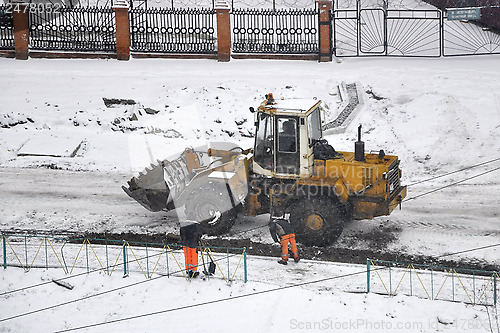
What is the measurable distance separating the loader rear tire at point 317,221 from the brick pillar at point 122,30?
12.7 meters

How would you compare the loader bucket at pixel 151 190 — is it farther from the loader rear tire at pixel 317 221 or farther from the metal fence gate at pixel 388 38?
the metal fence gate at pixel 388 38

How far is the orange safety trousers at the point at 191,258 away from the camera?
13656 millimetres

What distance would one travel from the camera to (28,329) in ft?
41.0

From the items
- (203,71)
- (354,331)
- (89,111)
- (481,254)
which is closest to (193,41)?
(203,71)

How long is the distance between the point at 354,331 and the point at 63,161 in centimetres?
1156

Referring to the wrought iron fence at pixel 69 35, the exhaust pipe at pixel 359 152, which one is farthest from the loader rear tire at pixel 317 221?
the wrought iron fence at pixel 69 35

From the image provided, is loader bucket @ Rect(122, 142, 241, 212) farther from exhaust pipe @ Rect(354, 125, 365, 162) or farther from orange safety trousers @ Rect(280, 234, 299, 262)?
exhaust pipe @ Rect(354, 125, 365, 162)

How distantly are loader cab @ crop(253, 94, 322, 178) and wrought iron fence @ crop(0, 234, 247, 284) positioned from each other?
1937 millimetres

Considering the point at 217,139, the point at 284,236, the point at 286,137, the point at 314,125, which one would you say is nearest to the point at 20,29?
the point at 217,139

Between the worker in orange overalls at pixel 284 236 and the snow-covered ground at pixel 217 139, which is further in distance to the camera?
the worker in orange overalls at pixel 284 236

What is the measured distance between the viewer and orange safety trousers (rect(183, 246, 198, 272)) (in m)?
13.7

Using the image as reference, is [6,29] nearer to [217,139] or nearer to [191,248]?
[217,139]

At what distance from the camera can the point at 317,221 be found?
14.9m

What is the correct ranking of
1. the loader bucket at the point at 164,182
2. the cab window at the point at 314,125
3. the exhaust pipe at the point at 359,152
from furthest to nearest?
1. the loader bucket at the point at 164,182
2. the exhaust pipe at the point at 359,152
3. the cab window at the point at 314,125
